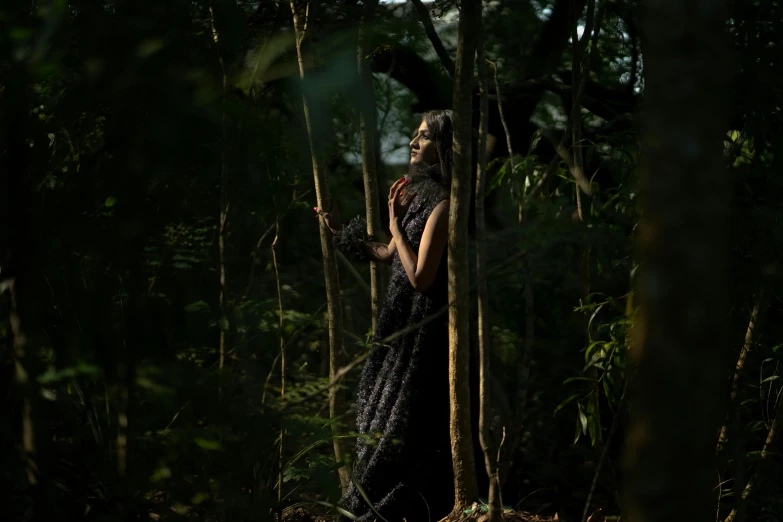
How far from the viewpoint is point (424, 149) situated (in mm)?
3410

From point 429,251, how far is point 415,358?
18.9 inches

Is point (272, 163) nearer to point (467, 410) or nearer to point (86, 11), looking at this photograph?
point (86, 11)

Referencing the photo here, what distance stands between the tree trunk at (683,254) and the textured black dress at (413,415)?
2.33 m

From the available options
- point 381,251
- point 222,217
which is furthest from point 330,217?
point 222,217

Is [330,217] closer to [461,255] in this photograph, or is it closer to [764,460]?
[461,255]

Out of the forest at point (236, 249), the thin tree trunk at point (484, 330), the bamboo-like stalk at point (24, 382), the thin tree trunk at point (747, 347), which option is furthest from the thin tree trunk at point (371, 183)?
the thin tree trunk at point (747, 347)

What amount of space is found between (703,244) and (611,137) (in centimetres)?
253

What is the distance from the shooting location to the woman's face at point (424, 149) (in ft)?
11.1

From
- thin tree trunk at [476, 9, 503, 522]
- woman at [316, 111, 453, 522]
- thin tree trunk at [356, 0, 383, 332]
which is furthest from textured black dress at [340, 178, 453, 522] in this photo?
thin tree trunk at [476, 9, 503, 522]

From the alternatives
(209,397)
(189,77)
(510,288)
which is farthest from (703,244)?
(510,288)

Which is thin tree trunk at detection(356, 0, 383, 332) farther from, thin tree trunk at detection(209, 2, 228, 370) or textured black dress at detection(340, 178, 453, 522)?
thin tree trunk at detection(209, 2, 228, 370)

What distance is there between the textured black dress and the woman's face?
0.09 metres

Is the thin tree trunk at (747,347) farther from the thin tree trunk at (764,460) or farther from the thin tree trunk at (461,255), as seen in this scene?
the thin tree trunk at (461,255)

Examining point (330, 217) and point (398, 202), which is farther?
point (398, 202)
